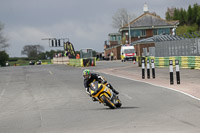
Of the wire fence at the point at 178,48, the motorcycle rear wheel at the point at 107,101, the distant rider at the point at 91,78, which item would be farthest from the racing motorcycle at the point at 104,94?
the wire fence at the point at 178,48

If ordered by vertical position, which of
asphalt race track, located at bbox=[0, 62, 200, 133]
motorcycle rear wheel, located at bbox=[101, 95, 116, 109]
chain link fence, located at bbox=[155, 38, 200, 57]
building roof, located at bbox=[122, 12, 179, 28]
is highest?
building roof, located at bbox=[122, 12, 179, 28]

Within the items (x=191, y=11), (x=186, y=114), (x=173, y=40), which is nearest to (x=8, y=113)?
(x=186, y=114)

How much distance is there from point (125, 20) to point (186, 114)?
4019 inches

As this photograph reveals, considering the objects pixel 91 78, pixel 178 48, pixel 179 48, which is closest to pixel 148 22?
pixel 178 48

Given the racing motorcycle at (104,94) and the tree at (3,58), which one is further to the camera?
the tree at (3,58)

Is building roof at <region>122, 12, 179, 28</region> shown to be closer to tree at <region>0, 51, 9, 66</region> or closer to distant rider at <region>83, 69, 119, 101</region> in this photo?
tree at <region>0, 51, 9, 66</region>

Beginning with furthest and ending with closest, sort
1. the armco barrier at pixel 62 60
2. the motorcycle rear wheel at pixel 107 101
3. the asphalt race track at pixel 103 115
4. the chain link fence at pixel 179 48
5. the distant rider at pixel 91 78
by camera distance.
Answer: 1. the armco barrier at pixel 62 60
2. the chain link fence at pixel 179 48
3. the distant rider at pixel 91 78
4. the motorcycle rear wheel at pixel 107 101
5. the asphalt race track at pixel 103 115

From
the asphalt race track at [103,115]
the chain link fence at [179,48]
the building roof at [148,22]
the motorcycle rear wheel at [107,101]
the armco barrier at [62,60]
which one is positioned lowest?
the asphalt race track at [103,115]

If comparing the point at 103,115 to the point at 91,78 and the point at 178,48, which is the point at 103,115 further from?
the point at 178,48

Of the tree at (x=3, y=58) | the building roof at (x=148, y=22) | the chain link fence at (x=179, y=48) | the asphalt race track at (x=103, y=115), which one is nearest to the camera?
the asphalt race track at (x=103, y=115)

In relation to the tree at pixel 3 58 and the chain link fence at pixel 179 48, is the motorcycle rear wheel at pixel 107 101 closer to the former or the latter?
the chain link fence at pixel 179 48

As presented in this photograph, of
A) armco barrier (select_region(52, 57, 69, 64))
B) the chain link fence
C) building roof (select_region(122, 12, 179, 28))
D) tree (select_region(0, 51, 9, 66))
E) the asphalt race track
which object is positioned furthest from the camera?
tree (select_region(0, 51, 9, 66))

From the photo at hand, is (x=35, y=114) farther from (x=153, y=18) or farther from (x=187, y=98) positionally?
(x=153, y=18)

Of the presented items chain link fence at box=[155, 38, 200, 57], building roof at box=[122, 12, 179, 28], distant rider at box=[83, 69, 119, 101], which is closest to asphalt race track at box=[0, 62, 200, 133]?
distant rider at box=[83, 69, 119, 101]
